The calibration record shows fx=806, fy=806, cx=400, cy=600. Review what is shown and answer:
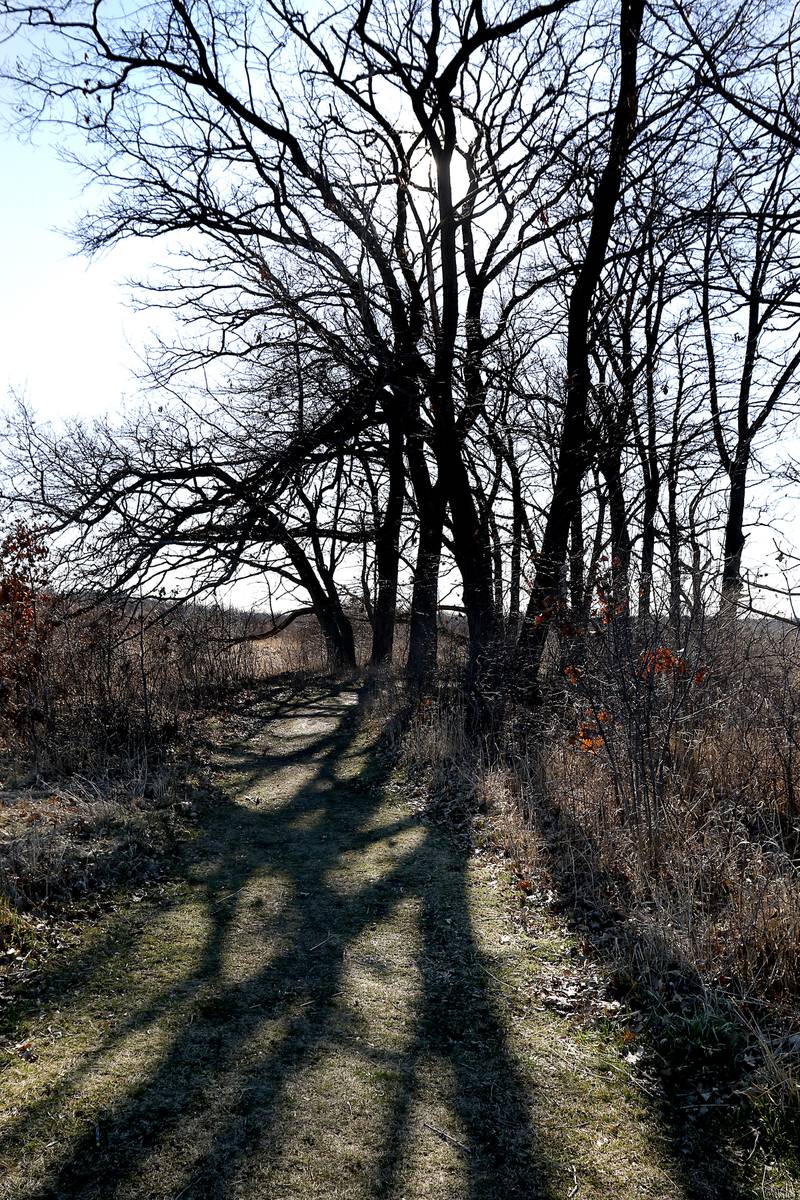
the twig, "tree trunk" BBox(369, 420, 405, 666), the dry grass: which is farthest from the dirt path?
"tree trunk" BBox(369, 420, 405, 666)

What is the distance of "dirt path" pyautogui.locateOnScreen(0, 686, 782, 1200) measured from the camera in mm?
3148

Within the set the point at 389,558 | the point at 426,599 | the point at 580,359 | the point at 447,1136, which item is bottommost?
the point at 447,1136

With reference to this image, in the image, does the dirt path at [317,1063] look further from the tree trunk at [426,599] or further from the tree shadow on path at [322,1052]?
the tree trunk at [426,599]

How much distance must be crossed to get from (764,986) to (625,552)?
3.97m

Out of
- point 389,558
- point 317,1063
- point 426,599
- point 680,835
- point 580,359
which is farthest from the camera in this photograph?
point 389,558

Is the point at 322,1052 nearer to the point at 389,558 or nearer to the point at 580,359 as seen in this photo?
the point at 580,359

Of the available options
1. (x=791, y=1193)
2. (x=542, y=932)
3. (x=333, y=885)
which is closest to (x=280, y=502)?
(x=333, y=885)

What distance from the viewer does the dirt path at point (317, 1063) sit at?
3148 millimetres

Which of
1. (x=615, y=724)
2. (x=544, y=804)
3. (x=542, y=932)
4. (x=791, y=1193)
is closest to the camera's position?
(x=791, y=1193)

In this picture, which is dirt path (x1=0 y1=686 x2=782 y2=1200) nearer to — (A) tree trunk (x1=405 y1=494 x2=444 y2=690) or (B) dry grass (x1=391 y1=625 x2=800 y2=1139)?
(B) dry grass (x1=391 y1=625 x2=800 y2=1139)

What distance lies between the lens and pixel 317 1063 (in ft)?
12.5

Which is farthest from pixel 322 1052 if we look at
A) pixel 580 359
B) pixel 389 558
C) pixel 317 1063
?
pixel 389 558

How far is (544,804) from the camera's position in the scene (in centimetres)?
681

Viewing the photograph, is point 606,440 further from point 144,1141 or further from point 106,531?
point 144,1141
